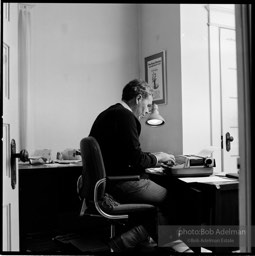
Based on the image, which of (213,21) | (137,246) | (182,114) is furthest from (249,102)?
(213,21)

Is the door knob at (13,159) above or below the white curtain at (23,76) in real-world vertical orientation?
below

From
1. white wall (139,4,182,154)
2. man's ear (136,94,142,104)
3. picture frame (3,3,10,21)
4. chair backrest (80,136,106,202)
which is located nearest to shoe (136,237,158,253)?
chair backrest (80,136,106,202)

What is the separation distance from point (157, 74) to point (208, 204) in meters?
1.78

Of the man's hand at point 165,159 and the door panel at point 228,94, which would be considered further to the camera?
the door panel at point 228,94

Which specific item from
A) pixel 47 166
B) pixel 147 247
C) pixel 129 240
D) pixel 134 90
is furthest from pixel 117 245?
pixel 47 166

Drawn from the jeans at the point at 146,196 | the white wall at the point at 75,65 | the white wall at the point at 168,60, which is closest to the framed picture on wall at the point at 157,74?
the white wall at the point at 168,60

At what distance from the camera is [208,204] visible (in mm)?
2037

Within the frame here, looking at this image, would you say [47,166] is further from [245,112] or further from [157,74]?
[245,112]

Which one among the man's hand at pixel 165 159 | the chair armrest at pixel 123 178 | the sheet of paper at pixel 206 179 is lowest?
the sheet of paper at pixel 206 179

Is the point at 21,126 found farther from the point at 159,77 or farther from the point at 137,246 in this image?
the point at 137,246

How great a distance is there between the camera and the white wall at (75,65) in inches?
138

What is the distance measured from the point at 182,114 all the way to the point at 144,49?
3.30ft

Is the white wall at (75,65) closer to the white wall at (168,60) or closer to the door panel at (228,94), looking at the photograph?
the white wall at (168,60)

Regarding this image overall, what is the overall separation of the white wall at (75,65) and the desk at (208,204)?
5.43 ft
